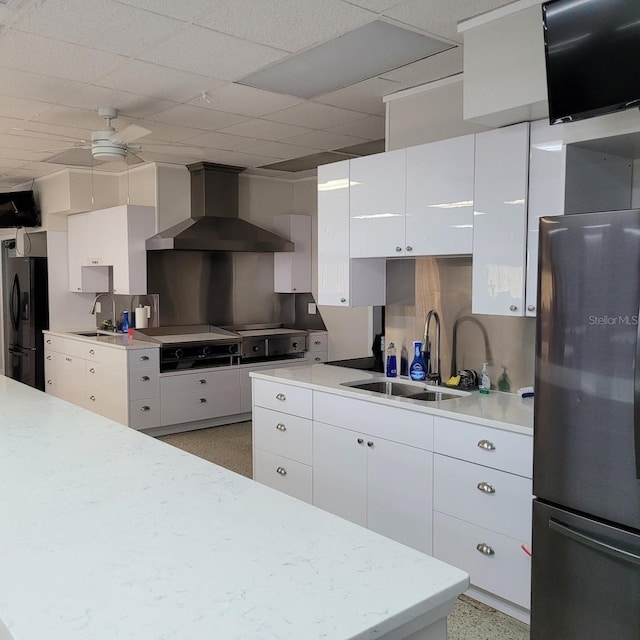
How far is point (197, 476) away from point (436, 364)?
2.14 meters

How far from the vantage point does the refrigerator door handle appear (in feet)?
6.18

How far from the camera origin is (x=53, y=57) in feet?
10.3

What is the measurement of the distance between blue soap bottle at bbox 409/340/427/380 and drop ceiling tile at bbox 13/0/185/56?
206 centimetres

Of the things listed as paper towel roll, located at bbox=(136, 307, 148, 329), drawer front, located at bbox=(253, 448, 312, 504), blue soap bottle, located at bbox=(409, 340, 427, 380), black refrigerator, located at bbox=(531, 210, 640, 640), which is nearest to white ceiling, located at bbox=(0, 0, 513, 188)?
black refrigerator, located at bbox=(531, 210, 640, 640)

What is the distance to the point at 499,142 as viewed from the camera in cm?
282

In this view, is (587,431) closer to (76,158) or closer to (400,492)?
(400,492)

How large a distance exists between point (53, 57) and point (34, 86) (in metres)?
0.57

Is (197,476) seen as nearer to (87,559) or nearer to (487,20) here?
(87,559)

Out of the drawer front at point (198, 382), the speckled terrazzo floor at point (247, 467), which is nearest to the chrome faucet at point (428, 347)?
the speckled terrazzo floor at point (247, 467)

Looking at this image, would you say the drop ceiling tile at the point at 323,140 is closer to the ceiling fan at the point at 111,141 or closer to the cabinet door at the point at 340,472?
the ceiling fan at the point at 111,141

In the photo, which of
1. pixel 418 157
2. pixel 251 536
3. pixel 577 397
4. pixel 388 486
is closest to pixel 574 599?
pixel 577 397

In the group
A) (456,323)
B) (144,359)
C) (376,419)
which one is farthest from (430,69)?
(144,359)

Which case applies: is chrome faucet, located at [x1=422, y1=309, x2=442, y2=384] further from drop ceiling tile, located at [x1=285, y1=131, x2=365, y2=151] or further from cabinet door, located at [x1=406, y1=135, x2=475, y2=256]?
drop ceiling tile, located at [x1=285, y1=131, x2=365, y2=151]

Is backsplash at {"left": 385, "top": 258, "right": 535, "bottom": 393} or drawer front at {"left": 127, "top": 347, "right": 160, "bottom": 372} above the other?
backsplash at {"left": 385, "top": 258, "right": 535, "bottom": 393}
